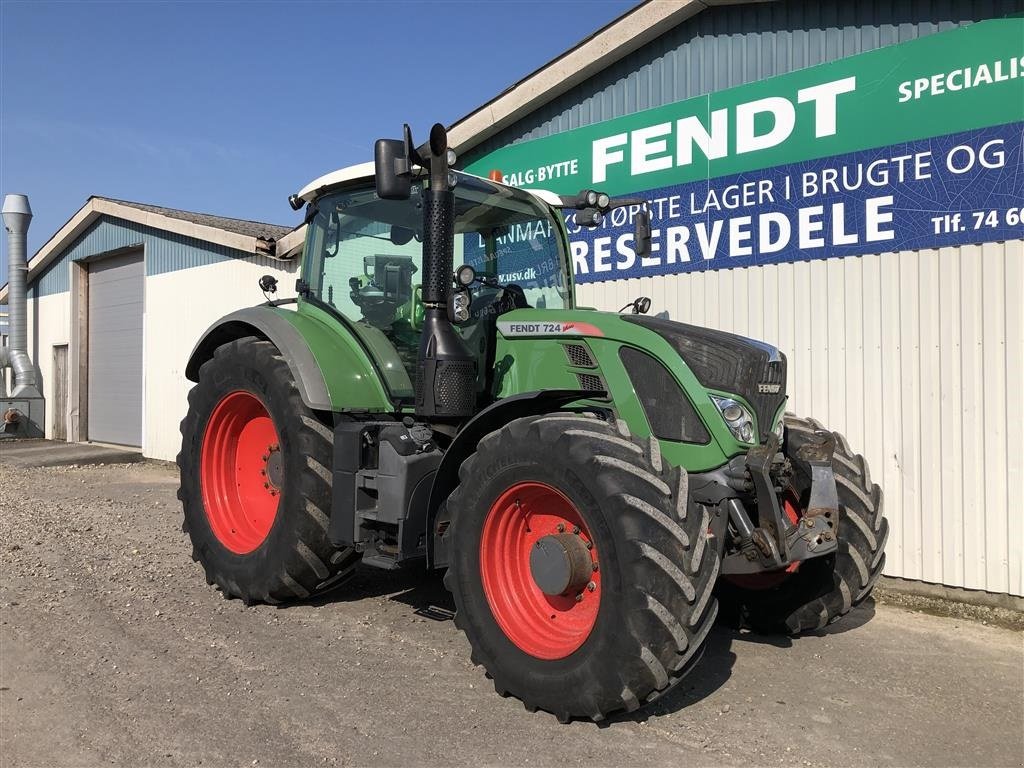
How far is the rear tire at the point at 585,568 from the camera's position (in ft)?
10.0

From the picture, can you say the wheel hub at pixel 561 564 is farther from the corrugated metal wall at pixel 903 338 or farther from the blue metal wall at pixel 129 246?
the blue metal wall at pixel 129 246

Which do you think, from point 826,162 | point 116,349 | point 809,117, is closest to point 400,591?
point 826,162

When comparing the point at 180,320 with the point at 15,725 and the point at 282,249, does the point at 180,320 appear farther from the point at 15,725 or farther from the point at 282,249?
the point at 15,725

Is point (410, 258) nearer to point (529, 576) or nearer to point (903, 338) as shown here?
point (529, 576)

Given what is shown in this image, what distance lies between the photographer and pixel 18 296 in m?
17.9

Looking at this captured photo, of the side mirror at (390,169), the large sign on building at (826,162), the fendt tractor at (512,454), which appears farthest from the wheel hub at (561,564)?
the large sign on building at (826,162)

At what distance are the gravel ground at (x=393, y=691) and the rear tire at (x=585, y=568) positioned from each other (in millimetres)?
239

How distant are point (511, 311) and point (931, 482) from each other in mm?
3077

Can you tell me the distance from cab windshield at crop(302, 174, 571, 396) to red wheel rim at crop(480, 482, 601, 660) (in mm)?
1216

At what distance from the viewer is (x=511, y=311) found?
452 cm

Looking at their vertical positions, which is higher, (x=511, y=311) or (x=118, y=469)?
(x=511, y=311)

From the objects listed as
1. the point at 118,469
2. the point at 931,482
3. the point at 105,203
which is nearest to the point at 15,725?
the point at 931,482

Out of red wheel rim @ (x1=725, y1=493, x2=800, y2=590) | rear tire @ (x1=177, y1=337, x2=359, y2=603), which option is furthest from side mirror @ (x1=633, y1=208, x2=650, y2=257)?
rear tire @ (x1=177, y1=337, x2=359, y2=603)

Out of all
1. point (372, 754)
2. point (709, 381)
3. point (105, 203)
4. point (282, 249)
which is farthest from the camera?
point (105, 203)
